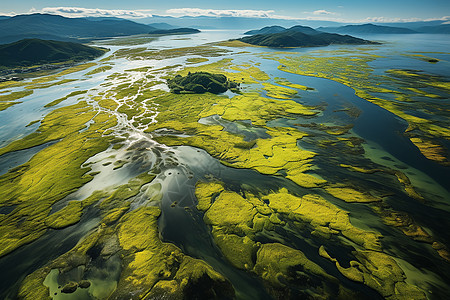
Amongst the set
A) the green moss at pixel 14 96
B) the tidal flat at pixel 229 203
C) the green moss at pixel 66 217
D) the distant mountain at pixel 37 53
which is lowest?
the green moss at pixel 66 217

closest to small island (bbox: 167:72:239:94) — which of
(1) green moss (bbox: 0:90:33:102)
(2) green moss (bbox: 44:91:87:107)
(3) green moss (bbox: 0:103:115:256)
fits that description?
(3) green moss (bbox: 0:103:115:256)

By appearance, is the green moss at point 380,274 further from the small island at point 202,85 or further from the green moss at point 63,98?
the green moss at point 63,98

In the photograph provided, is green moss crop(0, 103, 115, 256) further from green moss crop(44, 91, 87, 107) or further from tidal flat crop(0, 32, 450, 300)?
green moss crop(44, 91, 87, 107)

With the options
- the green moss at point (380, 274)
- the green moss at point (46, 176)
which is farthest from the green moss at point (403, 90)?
the green moss at point (46, 176)

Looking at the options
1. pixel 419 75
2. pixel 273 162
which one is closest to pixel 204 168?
pixel 273 162

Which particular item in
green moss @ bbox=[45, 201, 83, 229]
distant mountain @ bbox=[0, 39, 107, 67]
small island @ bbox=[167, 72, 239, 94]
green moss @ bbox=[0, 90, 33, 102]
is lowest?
green moss @ bbox=[45, 201, 83, 229]

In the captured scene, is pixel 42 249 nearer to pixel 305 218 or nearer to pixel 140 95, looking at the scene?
pixel 305 218

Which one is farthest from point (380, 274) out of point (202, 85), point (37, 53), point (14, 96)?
point (37, 53)
